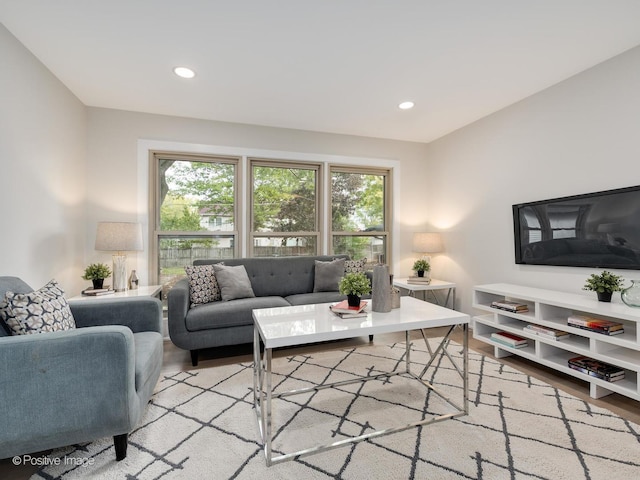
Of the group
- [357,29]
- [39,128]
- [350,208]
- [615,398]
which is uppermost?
[357,29]

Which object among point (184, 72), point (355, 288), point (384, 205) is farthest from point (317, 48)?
point (384, 205)

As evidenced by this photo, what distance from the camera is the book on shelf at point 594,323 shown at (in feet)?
6.98

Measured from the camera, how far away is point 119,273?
3012 millimetres

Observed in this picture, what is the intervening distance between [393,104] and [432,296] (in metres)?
2.60

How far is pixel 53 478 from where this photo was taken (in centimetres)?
144

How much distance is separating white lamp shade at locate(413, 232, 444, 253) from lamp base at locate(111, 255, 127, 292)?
336cm

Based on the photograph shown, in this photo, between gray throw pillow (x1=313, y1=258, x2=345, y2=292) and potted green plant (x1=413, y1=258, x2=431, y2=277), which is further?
potted green plant (x1=413, y1=258, x2=431, y2=277)

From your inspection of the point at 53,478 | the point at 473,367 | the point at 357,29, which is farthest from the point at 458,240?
the point at 53,478

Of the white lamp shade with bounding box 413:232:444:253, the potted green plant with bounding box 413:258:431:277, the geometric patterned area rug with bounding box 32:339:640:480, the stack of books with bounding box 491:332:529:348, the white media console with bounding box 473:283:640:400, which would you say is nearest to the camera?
the geometric patterned area rug with bounding box 32:339:640:480

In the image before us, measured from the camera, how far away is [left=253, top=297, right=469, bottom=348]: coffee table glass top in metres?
1.63

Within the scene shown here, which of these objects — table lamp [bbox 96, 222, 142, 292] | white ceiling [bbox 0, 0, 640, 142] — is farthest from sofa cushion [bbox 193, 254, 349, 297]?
white ceiling [bbox 0, 0, 640, 142]

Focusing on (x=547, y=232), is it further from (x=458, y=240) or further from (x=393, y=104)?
(x=393, y=104)

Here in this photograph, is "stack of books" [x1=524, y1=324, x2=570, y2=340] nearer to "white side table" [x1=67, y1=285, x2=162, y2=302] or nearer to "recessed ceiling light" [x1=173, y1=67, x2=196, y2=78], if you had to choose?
"white side table" [x1=67, y1=285, x2=162, y2=302]

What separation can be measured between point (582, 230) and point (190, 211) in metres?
3.89
